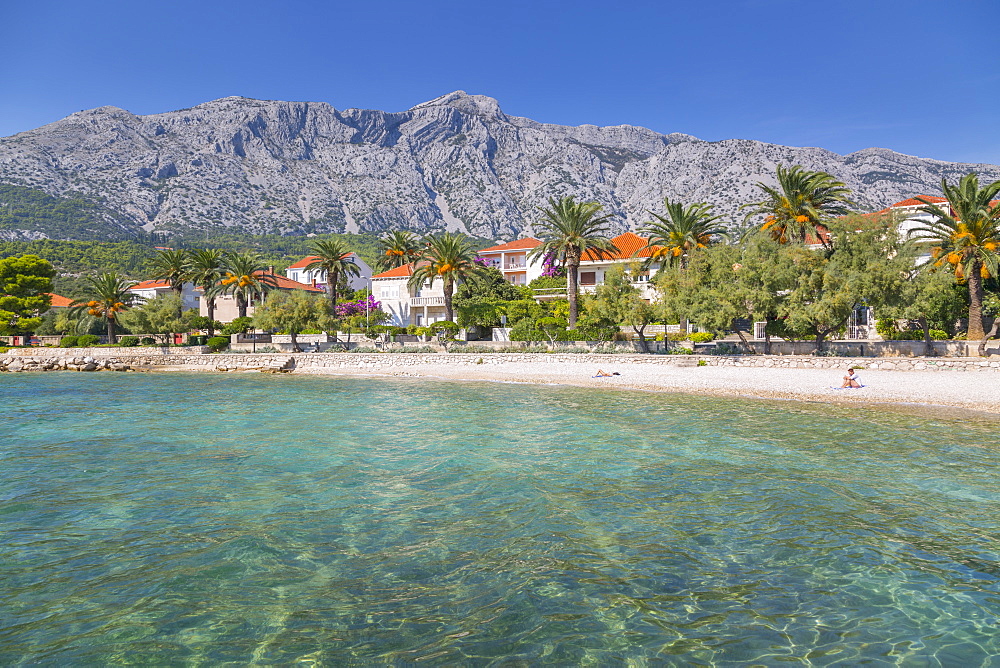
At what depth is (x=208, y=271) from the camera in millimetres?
65062

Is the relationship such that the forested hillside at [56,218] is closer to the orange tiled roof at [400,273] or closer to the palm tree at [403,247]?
the orange tiled roof at [400,273]

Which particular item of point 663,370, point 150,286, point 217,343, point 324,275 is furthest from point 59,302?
point 663,370

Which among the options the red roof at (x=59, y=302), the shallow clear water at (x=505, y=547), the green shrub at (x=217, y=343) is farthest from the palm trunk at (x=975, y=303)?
the red roof at (x=59, y=302)

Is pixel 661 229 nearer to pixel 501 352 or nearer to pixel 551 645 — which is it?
pixel 501 352

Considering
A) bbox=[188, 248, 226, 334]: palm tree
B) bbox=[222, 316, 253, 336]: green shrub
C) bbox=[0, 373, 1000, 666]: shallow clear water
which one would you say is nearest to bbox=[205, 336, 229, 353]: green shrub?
bbox=[222, 316, 253, 336]: green shrub

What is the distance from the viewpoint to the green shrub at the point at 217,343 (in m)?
56.1

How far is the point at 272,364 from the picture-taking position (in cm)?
5025

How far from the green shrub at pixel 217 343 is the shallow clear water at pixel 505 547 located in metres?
37.6

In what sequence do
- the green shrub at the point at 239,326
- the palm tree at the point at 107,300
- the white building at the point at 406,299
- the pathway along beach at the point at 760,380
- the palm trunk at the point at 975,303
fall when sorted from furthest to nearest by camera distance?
the white building at the point at 406,299
the green shrub at the point at 239,326
the palm tree at the point at 107,300
the palm trunk at the point at 975,303
the pathway along beach at the point at 760,380

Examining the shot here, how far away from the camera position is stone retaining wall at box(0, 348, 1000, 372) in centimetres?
3294

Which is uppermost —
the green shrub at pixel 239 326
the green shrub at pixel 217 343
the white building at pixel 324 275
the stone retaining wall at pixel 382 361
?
the white building at pixel 324 275

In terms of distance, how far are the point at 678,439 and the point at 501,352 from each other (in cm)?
2825

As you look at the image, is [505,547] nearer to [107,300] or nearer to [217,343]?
[217,343]

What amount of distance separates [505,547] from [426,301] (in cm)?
6299
